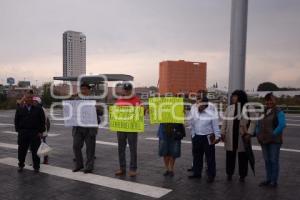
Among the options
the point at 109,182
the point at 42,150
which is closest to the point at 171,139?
the point at 109,182

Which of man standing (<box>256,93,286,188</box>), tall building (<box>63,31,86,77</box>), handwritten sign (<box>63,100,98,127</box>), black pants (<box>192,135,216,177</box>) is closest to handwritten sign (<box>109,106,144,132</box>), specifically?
handwritten sign (<box>63,100,98,127</box>)

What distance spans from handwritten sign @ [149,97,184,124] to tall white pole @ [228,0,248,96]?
2.82 meters

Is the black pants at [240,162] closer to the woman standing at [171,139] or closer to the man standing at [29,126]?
the woman standing at [171,139]

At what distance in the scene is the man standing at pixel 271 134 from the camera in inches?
254

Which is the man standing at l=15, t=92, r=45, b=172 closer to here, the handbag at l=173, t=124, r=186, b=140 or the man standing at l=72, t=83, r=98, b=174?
the man standing at l=72, t=83, r=98, b=174

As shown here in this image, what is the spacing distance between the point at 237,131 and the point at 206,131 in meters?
0.62

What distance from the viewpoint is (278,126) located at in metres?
6.41

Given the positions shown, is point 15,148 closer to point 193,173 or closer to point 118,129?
point 118,129

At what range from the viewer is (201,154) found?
722 centimetres

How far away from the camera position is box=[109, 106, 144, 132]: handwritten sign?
7332 mm

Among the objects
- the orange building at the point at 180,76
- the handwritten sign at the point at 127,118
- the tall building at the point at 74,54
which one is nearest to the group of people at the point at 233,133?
the handwritten sign at the point at 127,118

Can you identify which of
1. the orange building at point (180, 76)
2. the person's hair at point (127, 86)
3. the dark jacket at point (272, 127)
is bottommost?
the dark jacket at point (272, 127)

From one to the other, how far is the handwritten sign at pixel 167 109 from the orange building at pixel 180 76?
1.76 m

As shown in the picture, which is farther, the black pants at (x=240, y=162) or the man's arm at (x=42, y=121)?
the man's arm at (x=42, y=121)
